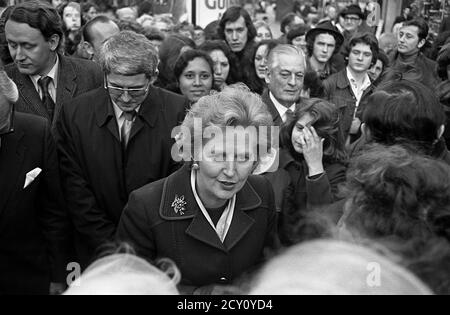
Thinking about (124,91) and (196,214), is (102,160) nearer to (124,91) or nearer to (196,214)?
(124,91)

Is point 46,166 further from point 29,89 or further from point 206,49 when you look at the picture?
point 206,49

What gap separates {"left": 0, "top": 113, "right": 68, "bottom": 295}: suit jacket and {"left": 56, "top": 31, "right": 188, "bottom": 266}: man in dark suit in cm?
18

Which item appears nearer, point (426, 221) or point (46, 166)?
point (426, 221)

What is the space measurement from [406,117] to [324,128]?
76 centimetres

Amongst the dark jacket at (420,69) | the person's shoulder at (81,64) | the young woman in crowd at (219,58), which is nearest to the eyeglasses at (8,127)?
the person's shoulder at (81,64)

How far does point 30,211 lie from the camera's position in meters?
2.78

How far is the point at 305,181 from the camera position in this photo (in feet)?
9.84

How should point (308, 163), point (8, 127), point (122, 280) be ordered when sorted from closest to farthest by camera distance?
point (122, 280) < point (8, 127) < point (308, 163)

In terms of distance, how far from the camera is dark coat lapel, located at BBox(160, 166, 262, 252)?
2244 millimetres

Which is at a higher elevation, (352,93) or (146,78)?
(146,78)

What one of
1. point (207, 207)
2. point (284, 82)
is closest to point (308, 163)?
point (207, 207)

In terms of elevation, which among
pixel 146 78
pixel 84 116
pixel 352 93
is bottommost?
pixel 352 93

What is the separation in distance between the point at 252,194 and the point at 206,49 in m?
3.04
